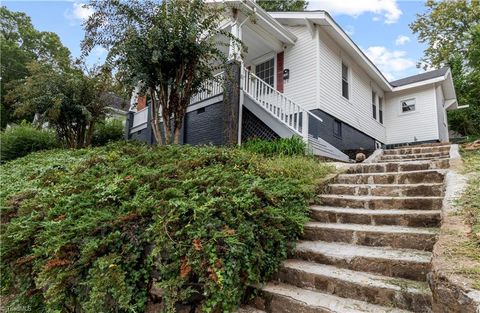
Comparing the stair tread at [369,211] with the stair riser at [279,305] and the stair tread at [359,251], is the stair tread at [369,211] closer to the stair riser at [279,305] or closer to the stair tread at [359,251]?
the stair tread at [359,251]

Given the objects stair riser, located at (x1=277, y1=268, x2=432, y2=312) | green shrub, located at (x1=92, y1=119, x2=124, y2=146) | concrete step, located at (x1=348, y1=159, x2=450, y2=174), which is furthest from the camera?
green shrub, located at (x1=92, y1=119, x2=124, y2=146)

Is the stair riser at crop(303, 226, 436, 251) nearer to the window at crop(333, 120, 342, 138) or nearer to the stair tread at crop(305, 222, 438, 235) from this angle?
the stair tread at crop(305, 222, 438, 235)

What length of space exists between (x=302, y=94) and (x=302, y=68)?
0.88 m

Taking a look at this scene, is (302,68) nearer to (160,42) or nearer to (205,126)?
(205,126)

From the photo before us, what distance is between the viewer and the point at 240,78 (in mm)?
8070

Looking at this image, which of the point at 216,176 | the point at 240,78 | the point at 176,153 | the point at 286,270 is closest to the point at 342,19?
the point at 240,78

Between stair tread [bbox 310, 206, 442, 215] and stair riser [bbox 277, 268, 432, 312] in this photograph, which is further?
stair tread [bbox 310, 206, 442, 215]

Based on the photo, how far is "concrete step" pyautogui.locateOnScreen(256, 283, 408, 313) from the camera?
1.95 meters

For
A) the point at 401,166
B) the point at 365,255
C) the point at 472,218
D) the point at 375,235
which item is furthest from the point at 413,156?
the point at 365,255

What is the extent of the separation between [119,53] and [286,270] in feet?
19.1

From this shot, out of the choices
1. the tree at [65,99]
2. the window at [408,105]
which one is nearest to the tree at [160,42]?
the tree at [65,99]

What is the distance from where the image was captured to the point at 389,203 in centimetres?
328

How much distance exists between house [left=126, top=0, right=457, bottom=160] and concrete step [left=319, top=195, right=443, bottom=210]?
11.1 ft

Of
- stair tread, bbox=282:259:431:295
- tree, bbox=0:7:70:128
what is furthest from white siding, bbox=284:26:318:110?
tree, bbox=0:7:70:128
